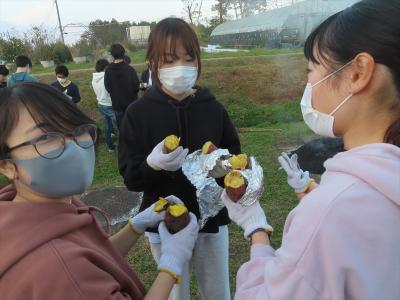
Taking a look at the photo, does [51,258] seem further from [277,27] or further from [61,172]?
[277,27]

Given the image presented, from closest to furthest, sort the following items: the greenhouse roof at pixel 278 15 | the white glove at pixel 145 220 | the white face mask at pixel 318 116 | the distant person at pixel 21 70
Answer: the white face mask at pixel 318 116 < the white glove at pixel 145 220 < the distant person at pixel 21 70 < the greenhouse roof at pixel 278 15

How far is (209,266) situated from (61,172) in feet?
4.08

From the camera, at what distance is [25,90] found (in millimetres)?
1204

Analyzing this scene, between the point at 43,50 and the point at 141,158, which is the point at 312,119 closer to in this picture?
the point at 141,158

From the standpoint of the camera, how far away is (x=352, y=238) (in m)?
0.92

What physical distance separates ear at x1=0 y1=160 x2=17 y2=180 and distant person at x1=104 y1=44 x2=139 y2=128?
5789 mm

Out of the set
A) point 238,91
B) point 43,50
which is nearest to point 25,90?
point 238,91

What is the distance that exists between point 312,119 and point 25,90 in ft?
3.25

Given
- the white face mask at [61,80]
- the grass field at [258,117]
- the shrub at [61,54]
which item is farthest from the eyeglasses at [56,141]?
the shrub at [61,54]

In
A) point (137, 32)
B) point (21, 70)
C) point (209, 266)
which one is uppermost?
point (21, 70)

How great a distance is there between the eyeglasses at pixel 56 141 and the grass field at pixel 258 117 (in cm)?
210

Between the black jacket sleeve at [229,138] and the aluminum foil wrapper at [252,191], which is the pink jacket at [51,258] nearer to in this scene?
the aluminum foil wrapper at [252,191]

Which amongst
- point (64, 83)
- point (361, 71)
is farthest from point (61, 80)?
point (361, 71)

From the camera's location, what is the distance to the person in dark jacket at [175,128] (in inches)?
80.8
